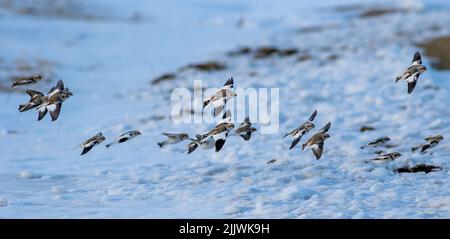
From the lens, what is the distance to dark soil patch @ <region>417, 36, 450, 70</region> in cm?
1422

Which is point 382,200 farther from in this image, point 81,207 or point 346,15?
point 346,15

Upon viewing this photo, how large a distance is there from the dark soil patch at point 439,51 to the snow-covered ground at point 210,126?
0.95ft

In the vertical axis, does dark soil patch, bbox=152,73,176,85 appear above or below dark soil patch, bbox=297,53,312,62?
below

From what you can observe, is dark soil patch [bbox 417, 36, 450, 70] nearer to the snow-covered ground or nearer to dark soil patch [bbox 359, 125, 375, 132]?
the snow-covered ground

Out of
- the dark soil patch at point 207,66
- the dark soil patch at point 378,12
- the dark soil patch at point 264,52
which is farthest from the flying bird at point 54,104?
the dark soil patch at point 378,12

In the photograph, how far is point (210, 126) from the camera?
400 inches

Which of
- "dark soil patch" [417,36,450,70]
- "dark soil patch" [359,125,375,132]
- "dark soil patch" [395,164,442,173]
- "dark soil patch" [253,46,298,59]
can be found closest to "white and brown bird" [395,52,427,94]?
"dark soil patch" [395,164,442,173]

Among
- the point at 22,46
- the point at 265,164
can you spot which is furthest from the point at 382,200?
the point at 22,46

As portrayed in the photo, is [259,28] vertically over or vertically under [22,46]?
over

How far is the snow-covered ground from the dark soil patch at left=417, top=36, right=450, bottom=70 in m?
0.29

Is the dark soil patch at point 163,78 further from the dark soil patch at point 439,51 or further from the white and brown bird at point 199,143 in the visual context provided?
the white and brown bird at point 199,143

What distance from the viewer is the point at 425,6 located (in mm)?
26000

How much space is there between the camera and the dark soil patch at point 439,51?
14216 mm
